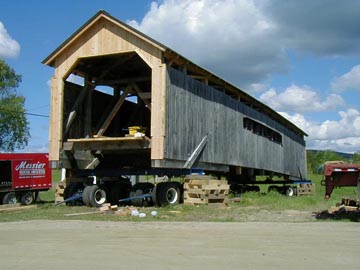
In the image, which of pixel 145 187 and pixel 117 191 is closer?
pixel 145 187

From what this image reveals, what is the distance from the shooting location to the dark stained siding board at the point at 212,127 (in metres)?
19.3

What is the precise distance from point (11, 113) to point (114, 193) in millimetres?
35522

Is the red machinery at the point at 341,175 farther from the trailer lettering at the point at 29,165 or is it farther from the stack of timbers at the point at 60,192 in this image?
the trailer lettering at the point at 29,165

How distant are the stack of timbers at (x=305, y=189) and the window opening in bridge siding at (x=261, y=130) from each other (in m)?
3.52

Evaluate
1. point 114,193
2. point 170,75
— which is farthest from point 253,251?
point 114,193

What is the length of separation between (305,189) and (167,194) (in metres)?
17.3

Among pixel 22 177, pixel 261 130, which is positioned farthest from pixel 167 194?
pixel 261 130

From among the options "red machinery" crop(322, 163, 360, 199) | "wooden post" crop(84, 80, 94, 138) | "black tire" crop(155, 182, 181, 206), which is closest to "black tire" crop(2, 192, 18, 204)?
"wooden post" crop(84, 80, 94, 138)

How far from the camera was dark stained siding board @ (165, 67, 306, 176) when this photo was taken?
19266mm

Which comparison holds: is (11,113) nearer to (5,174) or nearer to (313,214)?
(5,174)

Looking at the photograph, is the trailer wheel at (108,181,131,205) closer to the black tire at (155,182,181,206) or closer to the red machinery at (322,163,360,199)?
the black tire at (155,182,181,206)

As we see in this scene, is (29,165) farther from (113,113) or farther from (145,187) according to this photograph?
(145,187)

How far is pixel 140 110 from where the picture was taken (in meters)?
25.9

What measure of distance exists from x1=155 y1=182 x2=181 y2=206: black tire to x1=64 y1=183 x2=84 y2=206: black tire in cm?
356
